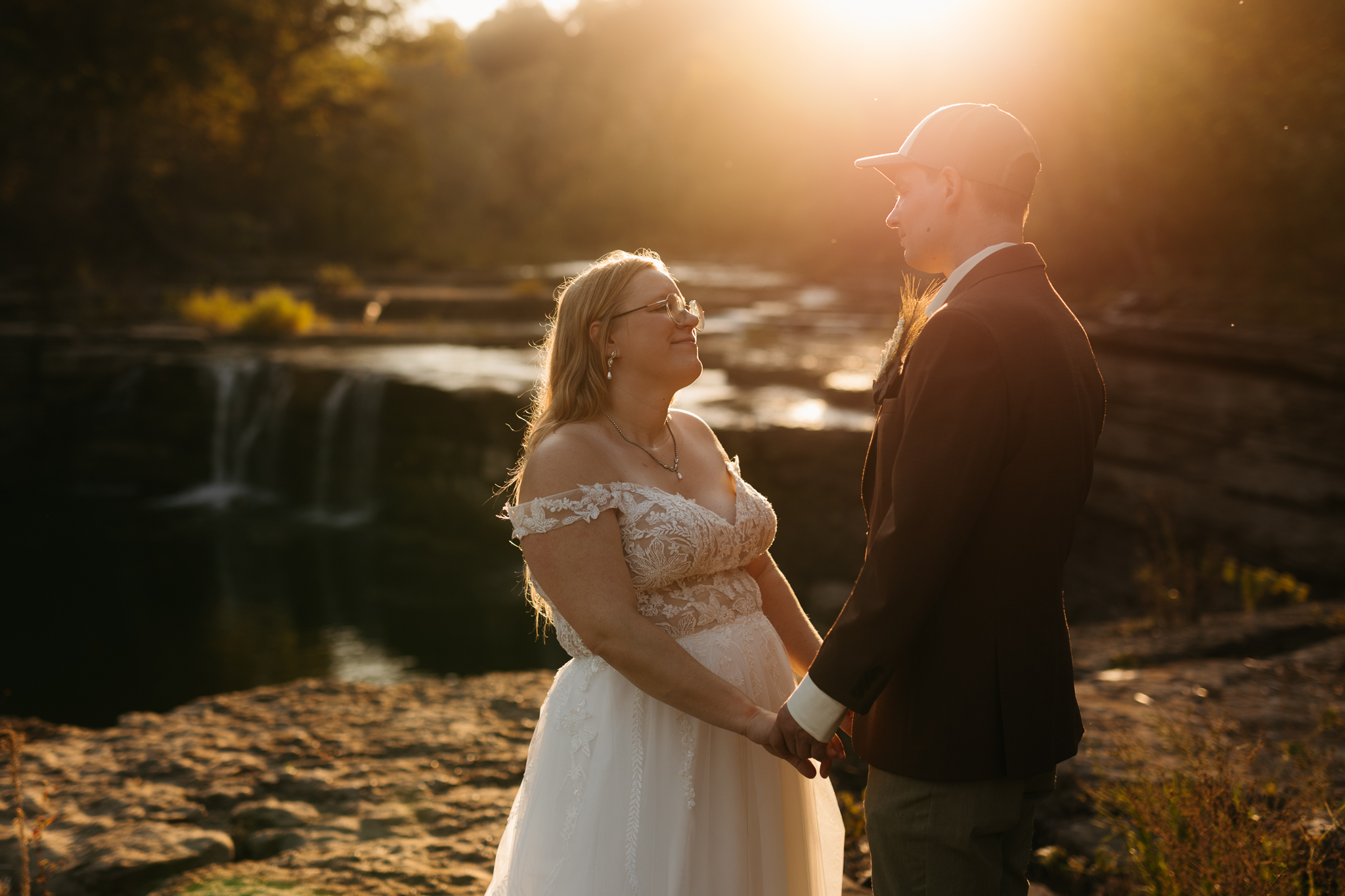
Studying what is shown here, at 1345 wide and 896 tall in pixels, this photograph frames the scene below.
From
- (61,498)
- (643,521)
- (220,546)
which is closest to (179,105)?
(61,498)

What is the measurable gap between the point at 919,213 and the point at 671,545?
2.45 ft

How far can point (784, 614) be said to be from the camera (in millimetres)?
2125

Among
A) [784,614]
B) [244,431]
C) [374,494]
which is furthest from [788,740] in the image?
[244,431]

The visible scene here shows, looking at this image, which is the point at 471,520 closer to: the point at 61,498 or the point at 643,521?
the point at 61,498

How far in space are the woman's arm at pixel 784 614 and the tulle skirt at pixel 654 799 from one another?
6.7 inches

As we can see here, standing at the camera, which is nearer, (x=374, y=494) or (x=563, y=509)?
(x=563, y=509)

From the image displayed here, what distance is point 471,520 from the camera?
35.0 ft

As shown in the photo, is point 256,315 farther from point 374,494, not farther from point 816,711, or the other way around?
point 816,711

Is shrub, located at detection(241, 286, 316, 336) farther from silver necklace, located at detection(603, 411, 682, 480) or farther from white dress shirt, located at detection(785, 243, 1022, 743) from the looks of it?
white dress shirt, located at detection(785, 243, 1022, 743)

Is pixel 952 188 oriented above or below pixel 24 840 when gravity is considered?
above

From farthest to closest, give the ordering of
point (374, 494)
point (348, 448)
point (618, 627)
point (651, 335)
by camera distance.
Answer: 1. point (348, 448)
2. point (374, 494)
3. point (651, 335)
4. point (618, 627)

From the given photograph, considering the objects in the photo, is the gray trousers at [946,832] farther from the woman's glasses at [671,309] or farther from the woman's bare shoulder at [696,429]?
the woman's glasses at [671,309]

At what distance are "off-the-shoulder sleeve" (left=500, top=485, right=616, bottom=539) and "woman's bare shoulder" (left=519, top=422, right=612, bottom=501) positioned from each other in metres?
0.02

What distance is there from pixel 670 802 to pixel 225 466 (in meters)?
11.9
